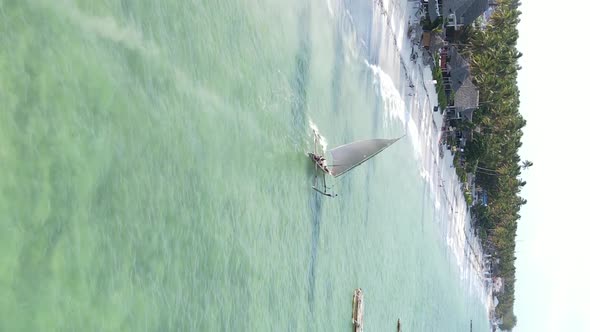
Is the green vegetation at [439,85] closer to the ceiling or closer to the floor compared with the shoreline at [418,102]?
closer to the ceiling

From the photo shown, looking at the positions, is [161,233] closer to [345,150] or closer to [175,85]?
[175,85]

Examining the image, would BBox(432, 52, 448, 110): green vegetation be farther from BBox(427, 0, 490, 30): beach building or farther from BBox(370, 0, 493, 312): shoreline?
BBox(427, 0, 490, 30): beach building

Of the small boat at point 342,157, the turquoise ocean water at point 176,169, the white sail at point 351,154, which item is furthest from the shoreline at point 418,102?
the small boat at point 342,157

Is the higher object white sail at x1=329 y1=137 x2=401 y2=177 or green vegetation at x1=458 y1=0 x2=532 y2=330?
green vegetation at x1=458 y1=0 x2=532 y2=330

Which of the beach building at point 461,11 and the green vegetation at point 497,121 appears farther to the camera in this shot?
the green vegetation at point 497,121

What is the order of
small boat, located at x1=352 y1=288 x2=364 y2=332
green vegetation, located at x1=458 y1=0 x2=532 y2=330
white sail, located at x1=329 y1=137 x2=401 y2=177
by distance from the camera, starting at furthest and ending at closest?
1. green vegetation, located at x1=458 y1=0 x2=532 y2=330
2. small boat, located at x1=352 y1=288 x2=364 y2=332
3. white sail, located at x1=329 y1=137 x2=401 y2=177

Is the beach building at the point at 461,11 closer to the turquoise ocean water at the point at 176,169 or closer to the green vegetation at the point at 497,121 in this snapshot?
the green vegetation at the point at 497,121

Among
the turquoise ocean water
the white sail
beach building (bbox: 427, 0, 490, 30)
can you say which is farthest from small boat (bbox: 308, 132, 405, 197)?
beach building (bbox: 427, 0, 490, 30)

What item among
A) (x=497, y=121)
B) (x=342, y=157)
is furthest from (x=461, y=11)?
(x=342, y=157)
